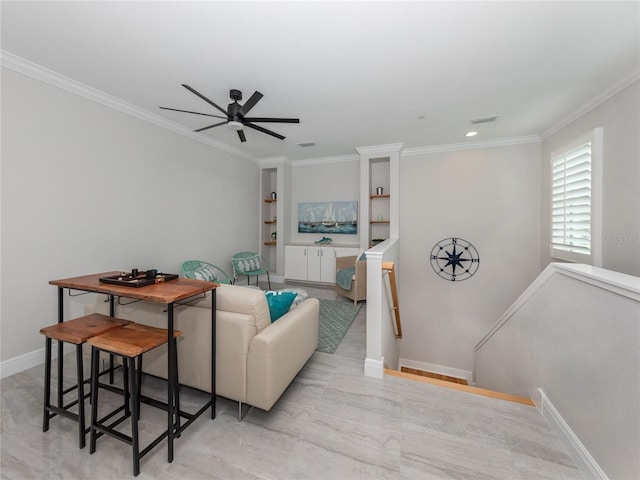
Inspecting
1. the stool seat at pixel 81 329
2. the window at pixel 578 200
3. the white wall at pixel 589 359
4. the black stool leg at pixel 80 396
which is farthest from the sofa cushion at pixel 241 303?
the window at pixel 578 200

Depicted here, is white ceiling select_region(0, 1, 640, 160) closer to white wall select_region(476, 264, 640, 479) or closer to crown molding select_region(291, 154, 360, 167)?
white wall select_region(476, 264, 640, 479)

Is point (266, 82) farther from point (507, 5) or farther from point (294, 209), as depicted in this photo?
point (294, 209)

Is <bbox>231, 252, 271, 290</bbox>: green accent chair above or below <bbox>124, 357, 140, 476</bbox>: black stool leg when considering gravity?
above

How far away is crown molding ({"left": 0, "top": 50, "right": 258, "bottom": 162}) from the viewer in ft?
7.30

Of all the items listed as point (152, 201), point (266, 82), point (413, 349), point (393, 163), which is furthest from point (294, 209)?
point (413, 349)

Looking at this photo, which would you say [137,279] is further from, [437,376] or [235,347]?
[437,376]

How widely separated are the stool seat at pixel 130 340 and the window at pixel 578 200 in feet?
13.7

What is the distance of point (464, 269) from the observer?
14.8 ft

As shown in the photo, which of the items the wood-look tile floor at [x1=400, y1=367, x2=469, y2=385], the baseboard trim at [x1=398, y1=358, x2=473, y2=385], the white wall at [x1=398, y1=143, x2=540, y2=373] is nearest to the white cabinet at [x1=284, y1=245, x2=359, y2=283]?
the white wall at [x1=398, y1=143, x2=540, y2=373]

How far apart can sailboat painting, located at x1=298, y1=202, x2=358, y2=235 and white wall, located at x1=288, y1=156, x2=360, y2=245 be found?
3.7 inches

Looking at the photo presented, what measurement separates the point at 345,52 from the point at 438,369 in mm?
5004

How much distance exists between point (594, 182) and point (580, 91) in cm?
99

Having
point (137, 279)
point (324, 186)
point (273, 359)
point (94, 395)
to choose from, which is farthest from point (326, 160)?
point (94, 395)

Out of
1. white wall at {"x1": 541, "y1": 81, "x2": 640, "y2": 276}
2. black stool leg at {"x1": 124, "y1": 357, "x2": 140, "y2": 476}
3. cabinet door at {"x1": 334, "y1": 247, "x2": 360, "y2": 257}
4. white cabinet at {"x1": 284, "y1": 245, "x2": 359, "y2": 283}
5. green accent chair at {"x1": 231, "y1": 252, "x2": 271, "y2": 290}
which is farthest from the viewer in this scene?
white cabinet at {"x1": 284, "y1": 245, "x2": 359, "y2": 283}
